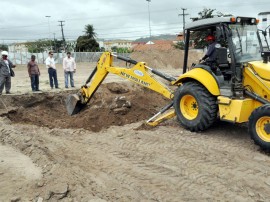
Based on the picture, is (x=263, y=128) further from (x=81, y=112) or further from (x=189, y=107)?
(x=81, y=112)

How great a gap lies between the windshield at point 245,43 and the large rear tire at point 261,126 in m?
1.15

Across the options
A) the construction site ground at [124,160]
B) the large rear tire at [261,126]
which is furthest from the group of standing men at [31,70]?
the large rear tire at [261,126]

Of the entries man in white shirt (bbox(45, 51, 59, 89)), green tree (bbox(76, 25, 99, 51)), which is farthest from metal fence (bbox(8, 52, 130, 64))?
man in white shirt (bbox(45, 51, 59, 89))

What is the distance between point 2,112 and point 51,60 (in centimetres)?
476

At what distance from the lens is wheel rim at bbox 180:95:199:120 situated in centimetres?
703

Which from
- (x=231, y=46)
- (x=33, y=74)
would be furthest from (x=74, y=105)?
(x=231, y=46)

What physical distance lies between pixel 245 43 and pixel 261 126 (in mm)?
1699

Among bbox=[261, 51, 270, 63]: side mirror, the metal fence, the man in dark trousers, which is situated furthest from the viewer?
the metal fence

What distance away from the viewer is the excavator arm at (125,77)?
790 cm

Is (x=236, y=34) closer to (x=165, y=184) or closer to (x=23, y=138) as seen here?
(x=165, y=184)

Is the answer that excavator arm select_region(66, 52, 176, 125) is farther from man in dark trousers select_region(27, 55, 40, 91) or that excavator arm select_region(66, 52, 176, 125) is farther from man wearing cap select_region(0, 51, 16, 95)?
man in dark trousers select_region(27, 55, 40, 91)

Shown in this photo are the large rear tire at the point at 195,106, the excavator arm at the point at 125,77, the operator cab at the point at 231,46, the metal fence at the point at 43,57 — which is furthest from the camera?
the metal fence at the point at 43,57

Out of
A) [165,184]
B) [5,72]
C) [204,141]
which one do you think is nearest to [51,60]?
[5,72]

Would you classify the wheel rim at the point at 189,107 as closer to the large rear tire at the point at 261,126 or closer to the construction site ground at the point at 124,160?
the construction site ground at the point at 124,160
